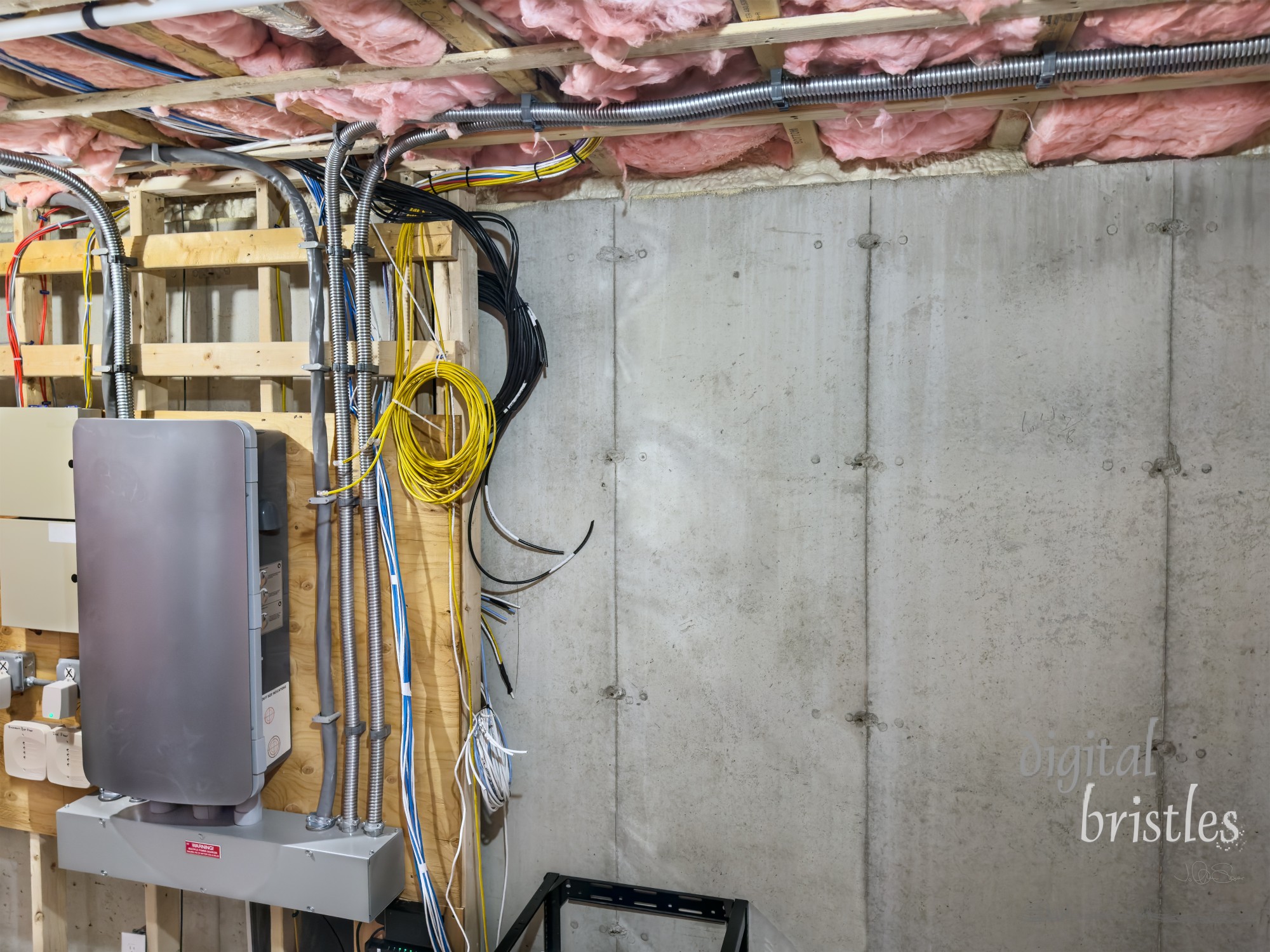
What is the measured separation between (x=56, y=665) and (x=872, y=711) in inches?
90.2

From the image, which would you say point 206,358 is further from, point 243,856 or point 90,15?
point 243,856

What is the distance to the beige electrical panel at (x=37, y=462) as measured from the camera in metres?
2.17

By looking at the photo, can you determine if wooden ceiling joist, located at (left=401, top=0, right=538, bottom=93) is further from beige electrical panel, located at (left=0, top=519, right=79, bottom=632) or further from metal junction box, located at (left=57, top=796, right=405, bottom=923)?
metal junction box, located at (left=57, top=796, right=405, bottom=923)

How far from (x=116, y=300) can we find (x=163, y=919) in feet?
5.99

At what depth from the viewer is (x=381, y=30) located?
1.35 meters

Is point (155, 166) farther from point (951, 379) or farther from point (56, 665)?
point (951, 379)

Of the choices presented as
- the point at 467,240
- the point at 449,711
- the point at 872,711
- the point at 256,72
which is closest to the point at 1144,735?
the point at 872,711

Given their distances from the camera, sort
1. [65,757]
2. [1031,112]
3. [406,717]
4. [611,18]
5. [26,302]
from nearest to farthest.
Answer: [611,18] < [1031,112] < [406,717] < [65,757] < [26,302]

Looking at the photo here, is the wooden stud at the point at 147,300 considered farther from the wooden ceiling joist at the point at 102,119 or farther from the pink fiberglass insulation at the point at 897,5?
Result: the pink fiberglass insulation at the point at 897,5

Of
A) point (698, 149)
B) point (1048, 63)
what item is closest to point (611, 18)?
point (698, 149)

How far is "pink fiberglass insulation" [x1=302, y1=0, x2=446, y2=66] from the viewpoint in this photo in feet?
4.29

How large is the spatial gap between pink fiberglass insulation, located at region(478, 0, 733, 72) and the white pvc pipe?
0.42 metres

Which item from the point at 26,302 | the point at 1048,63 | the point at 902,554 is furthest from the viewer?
the point at 26,302

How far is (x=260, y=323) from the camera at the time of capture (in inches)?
86.2
